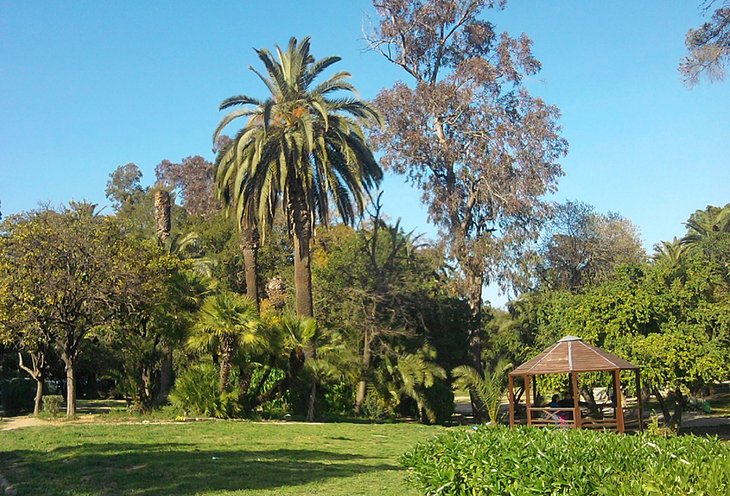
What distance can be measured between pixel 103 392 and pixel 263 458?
1235 inches

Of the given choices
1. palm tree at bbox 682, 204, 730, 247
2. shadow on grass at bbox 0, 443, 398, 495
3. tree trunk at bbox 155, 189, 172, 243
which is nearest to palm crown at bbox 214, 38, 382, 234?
tree trunk at bbox 155, 189, 172, 243

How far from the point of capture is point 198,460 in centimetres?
1345

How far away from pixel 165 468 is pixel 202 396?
36.3 ft

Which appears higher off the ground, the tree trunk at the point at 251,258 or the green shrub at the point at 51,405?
the tree trunk at the point at 251,258

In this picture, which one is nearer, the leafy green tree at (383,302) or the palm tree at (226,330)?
the palm tree at (226,330)

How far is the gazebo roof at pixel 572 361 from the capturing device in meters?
17.8

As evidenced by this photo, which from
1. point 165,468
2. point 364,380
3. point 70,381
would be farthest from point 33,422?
point 364,380

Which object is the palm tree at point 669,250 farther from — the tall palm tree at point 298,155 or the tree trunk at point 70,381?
the tree trunk at point 70,381

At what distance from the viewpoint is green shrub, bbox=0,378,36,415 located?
2759 centimetres

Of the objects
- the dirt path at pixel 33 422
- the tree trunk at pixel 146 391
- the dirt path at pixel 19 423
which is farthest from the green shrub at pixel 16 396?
the tree trunk at pixel 146 391

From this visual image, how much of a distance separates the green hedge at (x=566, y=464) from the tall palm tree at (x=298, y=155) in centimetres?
1765

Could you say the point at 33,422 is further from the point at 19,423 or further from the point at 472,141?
the point at 472,141

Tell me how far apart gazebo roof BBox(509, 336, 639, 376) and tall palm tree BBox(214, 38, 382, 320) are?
11219mm

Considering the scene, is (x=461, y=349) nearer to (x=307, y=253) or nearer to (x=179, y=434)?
(x=307, y=253)
